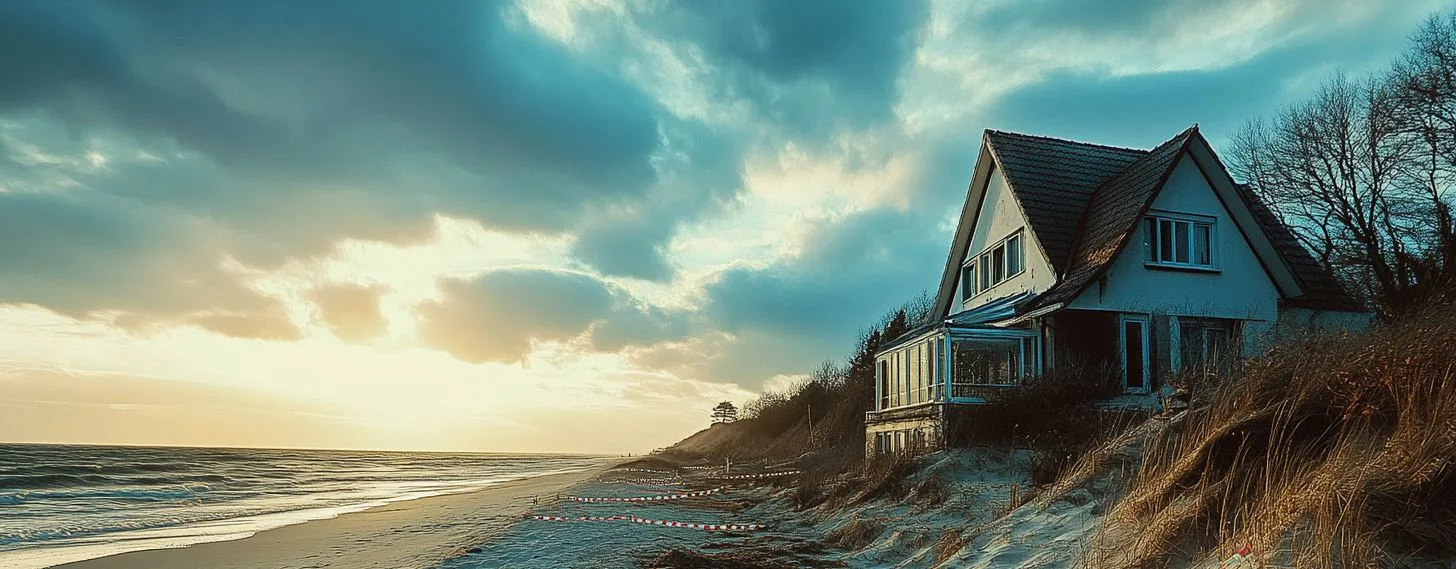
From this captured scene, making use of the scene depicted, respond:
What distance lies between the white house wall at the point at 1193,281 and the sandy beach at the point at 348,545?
13.5 meters

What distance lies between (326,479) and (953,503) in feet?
159

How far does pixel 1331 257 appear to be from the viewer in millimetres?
26906

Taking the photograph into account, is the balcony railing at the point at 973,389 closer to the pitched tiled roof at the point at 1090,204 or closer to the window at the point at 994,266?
the pitched tiled roof at the point at 1090,204

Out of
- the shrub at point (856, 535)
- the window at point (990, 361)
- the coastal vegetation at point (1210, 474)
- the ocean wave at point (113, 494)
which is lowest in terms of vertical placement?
the ocean wave at point (113, 494)

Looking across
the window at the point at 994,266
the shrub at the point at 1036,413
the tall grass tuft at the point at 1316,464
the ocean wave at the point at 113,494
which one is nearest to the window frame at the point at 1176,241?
the window at the point at 994,266

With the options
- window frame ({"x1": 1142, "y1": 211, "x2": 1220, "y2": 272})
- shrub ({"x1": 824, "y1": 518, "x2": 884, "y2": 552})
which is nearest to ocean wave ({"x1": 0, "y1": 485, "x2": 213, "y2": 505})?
shrub ({"x1": 824, "y1": 518, "x2": 884, "y2": 552})

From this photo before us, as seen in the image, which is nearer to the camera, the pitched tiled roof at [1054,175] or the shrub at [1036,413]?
the shrub at [1036,413]

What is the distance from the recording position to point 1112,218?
21.6 meters

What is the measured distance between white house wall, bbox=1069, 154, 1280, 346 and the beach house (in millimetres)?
28

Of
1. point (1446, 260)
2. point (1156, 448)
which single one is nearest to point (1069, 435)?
point (1156, 448)

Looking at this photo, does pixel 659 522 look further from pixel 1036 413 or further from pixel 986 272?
pixel 986 272

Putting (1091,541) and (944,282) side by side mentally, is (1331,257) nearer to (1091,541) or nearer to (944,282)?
(944,282)

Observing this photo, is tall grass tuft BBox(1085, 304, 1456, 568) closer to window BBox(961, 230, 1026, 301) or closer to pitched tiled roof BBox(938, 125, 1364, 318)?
pitched tiled roof BBox(938, 125, 1364, 318)

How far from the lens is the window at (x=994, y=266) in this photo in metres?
23.8
